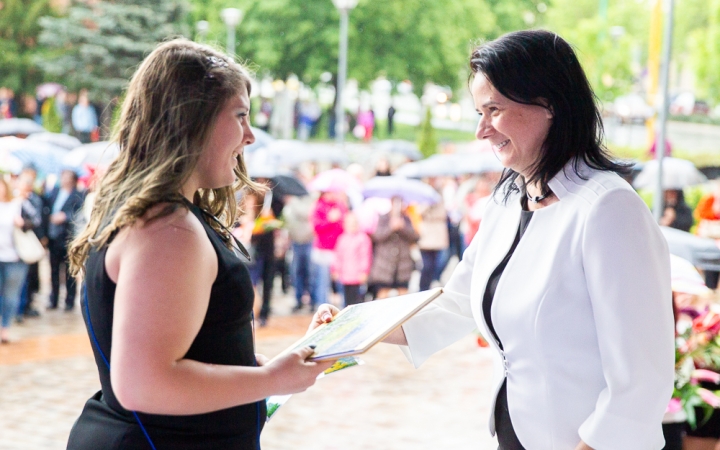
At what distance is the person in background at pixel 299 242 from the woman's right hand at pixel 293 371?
9.43m

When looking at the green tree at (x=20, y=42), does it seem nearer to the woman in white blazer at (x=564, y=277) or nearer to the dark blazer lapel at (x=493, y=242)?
the dark blazer lapel at (x=493, y=242)

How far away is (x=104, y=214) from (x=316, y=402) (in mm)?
5379

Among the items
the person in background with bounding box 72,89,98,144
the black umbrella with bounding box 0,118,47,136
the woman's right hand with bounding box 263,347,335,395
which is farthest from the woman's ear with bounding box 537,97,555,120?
the person in background with bounding box 72,89,98,144

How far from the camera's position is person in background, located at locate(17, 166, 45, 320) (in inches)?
381

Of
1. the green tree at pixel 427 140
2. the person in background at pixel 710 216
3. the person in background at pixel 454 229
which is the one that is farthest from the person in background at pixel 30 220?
the green tree at pixel 427 140

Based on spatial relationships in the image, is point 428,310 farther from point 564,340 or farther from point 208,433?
point 208,433

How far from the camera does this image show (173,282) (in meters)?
1.78

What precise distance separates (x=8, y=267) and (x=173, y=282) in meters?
8.27

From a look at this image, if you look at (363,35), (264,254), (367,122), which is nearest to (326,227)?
(264,254)

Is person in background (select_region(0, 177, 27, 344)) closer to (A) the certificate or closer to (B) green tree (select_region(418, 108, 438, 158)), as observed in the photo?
(A) the certificate

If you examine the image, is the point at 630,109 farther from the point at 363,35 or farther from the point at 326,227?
the point at 326,227

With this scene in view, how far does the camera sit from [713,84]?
29.4m

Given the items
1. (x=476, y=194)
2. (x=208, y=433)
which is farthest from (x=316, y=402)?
(x=476, y=194)

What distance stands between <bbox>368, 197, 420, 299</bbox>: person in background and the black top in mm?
8323
